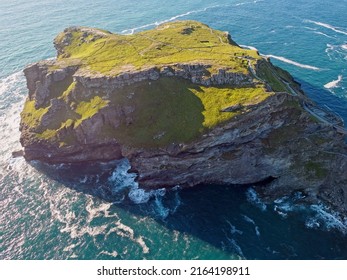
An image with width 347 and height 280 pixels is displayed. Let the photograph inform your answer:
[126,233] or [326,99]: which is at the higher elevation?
[126,233]

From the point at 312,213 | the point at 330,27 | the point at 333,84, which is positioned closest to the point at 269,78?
the point at 312,213

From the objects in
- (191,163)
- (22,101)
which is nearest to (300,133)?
(191,163)

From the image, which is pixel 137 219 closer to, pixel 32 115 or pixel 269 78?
pixel 32 115

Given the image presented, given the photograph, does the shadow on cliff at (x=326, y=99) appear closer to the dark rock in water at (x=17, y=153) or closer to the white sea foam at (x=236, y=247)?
the white sea foam at (x=236, y=247)

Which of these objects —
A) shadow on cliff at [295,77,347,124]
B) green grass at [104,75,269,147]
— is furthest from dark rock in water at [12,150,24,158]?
shadow on cliff at [295,77,347,124]

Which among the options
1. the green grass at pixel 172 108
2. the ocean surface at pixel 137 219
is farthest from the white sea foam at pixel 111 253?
the green grass at pixel 172 108

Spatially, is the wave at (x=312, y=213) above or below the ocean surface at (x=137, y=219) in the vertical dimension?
below

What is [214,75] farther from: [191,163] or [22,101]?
[22,101]

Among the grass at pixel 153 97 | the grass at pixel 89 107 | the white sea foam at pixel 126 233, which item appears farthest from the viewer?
the grass at pixel 89 107
